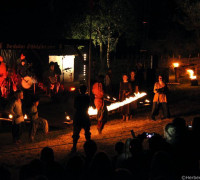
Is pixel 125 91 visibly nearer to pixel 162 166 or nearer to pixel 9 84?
pixel 9 84

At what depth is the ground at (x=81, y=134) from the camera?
9359mm

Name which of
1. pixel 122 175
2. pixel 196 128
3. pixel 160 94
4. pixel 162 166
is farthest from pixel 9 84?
pixel 122 175

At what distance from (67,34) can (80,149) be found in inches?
730

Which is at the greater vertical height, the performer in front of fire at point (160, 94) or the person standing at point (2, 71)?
the person standing at point (2, 71)

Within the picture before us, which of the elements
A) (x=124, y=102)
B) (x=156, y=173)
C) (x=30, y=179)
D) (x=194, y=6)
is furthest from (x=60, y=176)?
(x=194, y=6)

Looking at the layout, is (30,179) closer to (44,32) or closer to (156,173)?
(156,173)

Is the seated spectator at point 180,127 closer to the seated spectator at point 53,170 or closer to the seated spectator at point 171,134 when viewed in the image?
the seated spectator at point 171,134

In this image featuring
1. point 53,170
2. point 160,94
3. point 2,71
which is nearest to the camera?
point 53,170

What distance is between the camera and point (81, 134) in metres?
11.9

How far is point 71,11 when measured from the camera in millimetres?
28094

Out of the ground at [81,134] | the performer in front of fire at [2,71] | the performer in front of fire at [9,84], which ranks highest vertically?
the performer in front of fire at [2,71]

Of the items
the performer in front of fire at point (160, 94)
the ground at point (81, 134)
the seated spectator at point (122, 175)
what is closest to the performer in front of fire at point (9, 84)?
the ground at point (81, 134)

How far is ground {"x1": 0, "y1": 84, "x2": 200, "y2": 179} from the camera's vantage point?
30.7 feet

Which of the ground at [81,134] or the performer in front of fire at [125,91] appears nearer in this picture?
the ground at [81,134]
